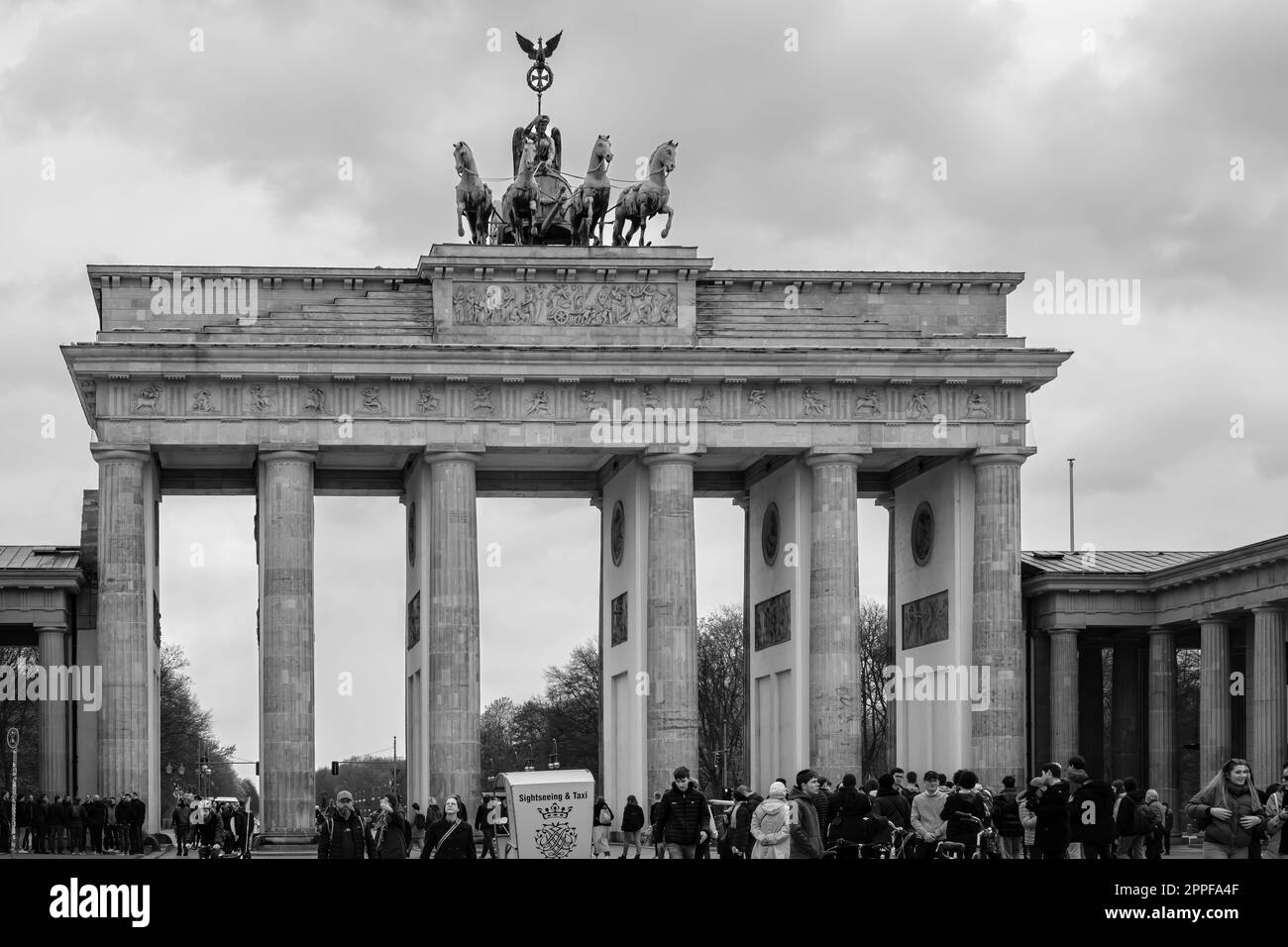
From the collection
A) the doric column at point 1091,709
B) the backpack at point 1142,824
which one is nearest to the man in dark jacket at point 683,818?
the backpack at point 1142,824

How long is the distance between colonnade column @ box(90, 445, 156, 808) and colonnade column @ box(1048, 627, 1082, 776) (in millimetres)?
26335

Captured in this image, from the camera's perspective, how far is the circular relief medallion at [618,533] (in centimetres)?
6181

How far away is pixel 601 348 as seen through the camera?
56812mm

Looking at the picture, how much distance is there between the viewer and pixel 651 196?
58.2 meters

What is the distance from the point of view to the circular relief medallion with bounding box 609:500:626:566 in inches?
2434

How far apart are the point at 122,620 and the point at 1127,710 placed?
31.8 metres

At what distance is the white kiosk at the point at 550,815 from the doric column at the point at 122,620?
22.5 meters

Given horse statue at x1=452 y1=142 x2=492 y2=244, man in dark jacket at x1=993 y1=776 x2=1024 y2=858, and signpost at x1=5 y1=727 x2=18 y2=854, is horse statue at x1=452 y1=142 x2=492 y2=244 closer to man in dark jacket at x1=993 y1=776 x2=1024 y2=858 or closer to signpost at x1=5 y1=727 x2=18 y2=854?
signpost at x1=5 y1=727 x2=18 y2=854

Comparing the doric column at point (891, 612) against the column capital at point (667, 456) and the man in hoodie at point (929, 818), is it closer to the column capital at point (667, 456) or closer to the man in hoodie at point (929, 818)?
the column capital at point (667, 456)
